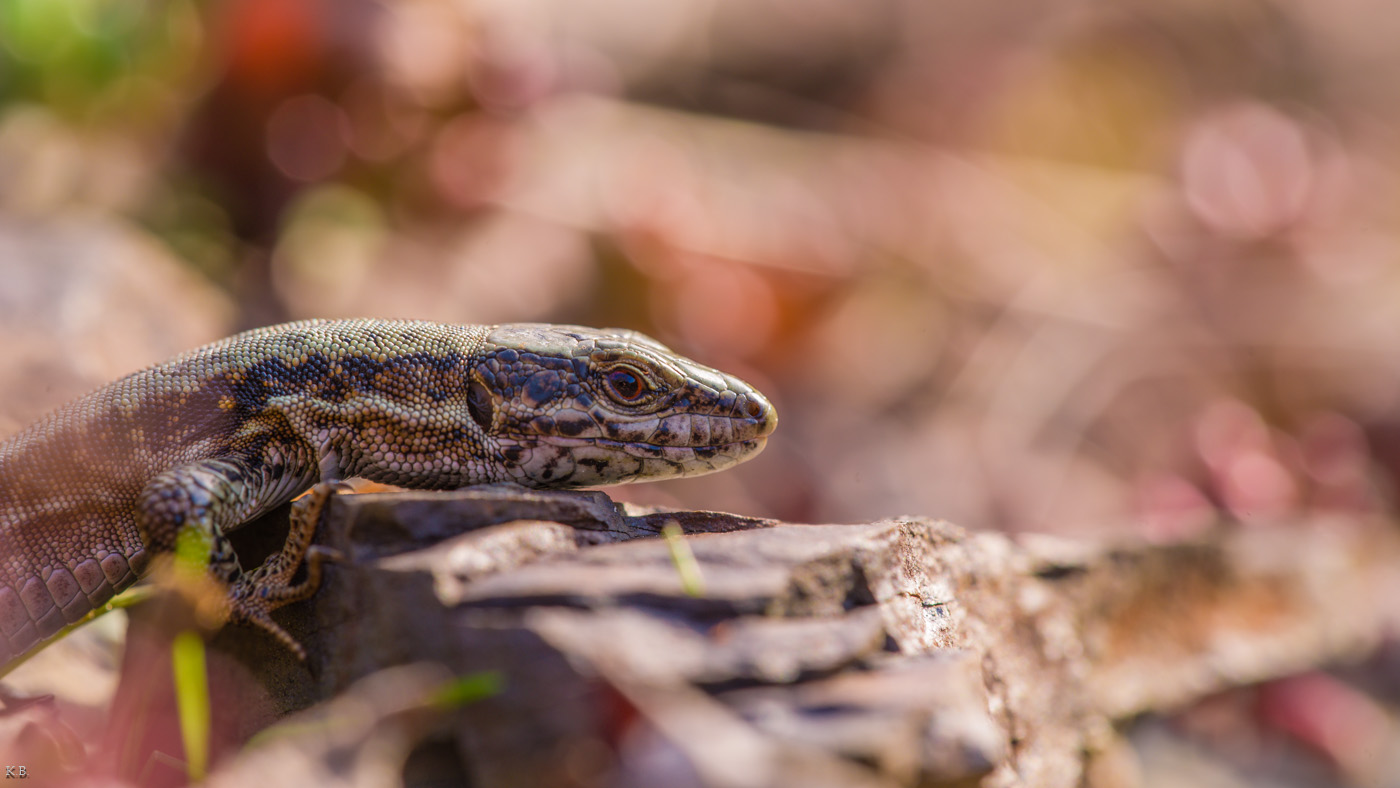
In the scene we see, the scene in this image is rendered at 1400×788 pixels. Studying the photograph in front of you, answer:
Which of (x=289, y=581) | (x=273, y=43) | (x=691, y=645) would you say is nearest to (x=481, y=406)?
(x=289, y=581)

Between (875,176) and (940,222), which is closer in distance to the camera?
(940,222)

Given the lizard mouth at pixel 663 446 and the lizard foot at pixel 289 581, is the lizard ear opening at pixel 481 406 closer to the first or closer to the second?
the lizard mouth at pixel 663 446

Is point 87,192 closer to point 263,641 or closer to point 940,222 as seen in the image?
point 263,641

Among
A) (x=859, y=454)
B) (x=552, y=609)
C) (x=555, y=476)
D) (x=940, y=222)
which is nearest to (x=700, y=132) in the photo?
(x=940, y=222)

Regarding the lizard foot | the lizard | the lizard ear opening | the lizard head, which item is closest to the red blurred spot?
the lizard

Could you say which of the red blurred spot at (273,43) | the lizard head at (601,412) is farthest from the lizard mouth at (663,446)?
the red blurred spot at (273,43)

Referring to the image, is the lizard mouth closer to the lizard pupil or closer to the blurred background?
the lizard pupil
